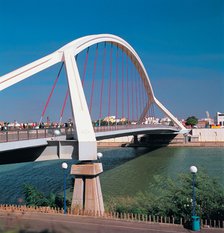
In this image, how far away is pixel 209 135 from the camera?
2192 inches

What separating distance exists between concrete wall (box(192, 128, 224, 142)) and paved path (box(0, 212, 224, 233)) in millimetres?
47376

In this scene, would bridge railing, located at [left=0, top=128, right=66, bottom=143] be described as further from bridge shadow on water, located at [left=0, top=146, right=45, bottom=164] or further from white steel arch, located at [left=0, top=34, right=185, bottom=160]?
white steel arch, located at [left=0, top=34, right=185, bottom=160]

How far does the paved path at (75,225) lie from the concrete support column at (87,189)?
1713 mm

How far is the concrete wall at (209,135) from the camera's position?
55.0 m

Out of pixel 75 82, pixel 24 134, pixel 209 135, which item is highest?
pixel 75 82

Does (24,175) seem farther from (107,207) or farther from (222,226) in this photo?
(222,226)

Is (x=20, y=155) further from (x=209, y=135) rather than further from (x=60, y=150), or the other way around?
(x=209, y=135)

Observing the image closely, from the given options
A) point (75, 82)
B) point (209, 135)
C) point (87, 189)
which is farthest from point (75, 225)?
point (209, 135)

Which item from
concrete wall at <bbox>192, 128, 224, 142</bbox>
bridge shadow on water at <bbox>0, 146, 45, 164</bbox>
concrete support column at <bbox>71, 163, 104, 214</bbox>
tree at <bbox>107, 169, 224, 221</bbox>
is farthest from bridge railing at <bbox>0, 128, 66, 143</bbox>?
concrete wall at <bbox>192, 128, 224, 142</bbox>

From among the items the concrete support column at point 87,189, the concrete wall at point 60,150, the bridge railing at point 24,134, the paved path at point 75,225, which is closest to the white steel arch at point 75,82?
the concrete wall at point 60,150

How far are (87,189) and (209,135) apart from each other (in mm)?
46505

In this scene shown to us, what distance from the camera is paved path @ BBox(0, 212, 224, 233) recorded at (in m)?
9.32

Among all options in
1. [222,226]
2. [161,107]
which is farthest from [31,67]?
[161,107]

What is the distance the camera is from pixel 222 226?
390 inches
